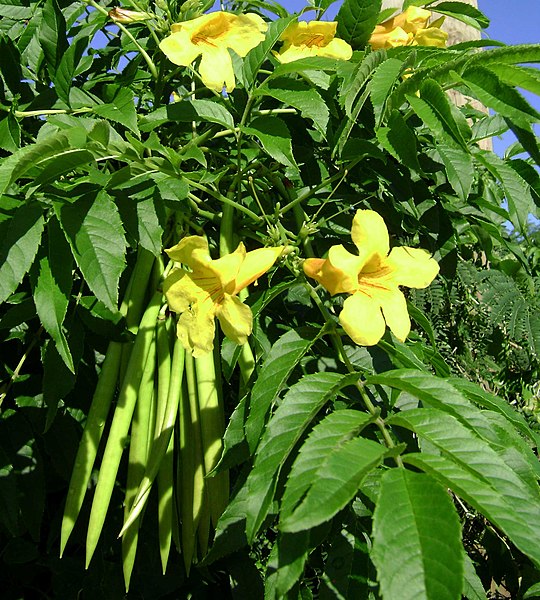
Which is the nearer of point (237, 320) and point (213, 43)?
point (237, 320)

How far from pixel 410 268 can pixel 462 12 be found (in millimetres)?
776

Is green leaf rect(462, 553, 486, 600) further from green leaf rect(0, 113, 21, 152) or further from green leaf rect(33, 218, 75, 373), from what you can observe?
green leaf rect(0, 113, 21, 152)

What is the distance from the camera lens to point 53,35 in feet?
4.64

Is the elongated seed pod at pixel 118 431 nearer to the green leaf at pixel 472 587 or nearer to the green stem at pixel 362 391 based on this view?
the green stem at pixel 362 391

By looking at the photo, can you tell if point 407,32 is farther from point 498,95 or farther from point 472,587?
point 472,587

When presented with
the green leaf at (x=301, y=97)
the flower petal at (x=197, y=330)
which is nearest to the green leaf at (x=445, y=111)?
the green leaf at (x=301, y=97)

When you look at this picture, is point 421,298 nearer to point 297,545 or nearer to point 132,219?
point 132,219

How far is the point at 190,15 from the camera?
4.57 ft

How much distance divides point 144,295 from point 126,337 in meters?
0.11

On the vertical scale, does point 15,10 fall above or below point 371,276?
above

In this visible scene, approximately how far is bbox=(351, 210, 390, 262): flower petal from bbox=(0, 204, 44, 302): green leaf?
1.78ft

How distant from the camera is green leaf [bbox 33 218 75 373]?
103 centimetres

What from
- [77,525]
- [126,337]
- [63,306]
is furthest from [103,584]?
A: [63,306]

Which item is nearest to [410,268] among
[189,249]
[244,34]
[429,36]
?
[189,249]
